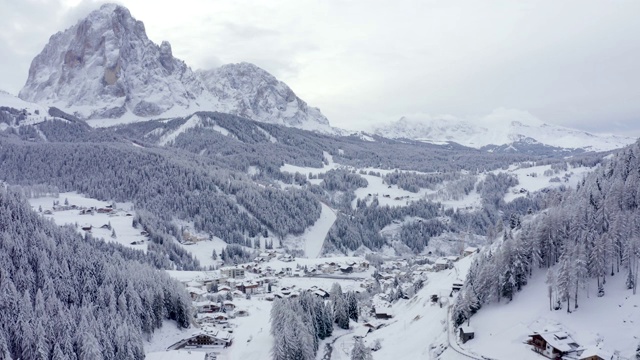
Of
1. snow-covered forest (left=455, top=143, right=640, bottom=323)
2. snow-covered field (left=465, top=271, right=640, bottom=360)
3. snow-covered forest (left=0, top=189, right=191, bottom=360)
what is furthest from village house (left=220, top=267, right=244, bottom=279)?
snow-covered field (left=465, top=271, right=640, bottom=360)

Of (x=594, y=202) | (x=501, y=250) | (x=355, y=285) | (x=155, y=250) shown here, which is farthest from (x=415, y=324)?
(x=155, y=250)

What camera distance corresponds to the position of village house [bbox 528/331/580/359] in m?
51.0

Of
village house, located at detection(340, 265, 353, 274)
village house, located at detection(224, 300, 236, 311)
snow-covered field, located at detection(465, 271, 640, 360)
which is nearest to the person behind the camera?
snow-covered field, located at detection(465, 271, 640, 360)

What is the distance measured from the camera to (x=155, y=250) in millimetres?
141000

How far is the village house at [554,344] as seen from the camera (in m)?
51.0

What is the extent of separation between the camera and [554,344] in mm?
51312

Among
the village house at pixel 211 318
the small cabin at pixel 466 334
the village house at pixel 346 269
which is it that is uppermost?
the small cabin at pixel 466 334

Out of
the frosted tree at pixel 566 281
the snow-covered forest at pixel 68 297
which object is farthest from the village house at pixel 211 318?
the frosted tree at pixel 566 281

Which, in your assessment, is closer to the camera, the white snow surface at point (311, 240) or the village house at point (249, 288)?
the village house at point (249, 288)

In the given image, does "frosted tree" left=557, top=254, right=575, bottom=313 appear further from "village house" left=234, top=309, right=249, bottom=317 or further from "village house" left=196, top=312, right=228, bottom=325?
"village house" left=234, top=309, right=249, bottom=317

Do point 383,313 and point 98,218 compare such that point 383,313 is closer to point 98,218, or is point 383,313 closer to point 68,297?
point 68,297

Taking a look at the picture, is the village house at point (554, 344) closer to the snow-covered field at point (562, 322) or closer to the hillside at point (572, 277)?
the snow-covered field at point (562, 322)

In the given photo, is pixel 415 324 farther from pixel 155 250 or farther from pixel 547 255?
pixel 155 250

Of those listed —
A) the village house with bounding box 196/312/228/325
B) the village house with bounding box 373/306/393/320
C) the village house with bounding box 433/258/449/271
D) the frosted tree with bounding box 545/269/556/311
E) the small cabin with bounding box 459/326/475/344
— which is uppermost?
the frosted tree with bounding box 545/269/556/311
